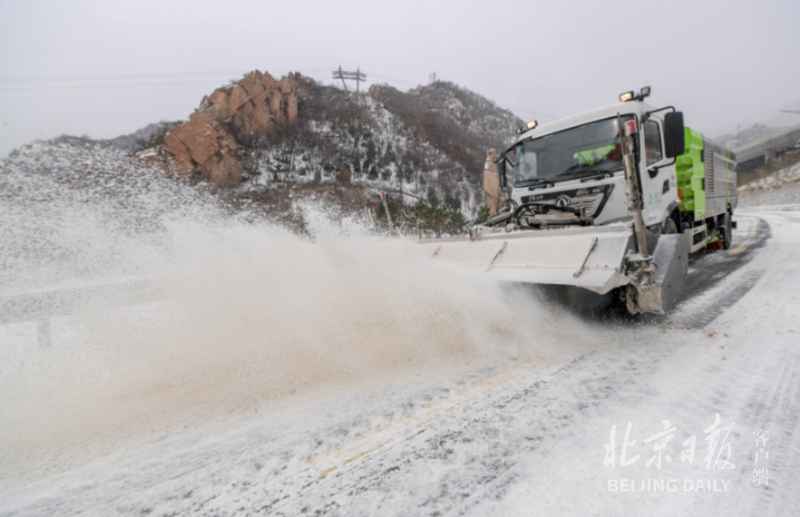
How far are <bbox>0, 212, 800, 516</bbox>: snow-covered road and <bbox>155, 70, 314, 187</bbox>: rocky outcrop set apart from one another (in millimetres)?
39398

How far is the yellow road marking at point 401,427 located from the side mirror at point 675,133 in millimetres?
3767

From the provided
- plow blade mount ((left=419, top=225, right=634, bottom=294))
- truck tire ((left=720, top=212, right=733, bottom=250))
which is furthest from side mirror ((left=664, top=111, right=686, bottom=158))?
truck tire ((left=720, top=212, right=733, bottom=250))

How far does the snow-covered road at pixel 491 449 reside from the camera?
1.72 m

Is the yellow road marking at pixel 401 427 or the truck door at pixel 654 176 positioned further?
the truck door at pixel 654 176

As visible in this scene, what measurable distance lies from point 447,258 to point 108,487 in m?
4.05

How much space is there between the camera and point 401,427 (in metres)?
2.35

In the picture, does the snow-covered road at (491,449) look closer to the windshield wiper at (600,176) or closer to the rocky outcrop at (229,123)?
the windshield wiper at (600,176)

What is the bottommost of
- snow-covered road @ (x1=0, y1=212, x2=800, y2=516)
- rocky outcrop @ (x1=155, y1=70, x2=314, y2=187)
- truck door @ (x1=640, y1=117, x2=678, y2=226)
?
snow-covered road @ (x1=0, y1=212, x2=800, y2=516)

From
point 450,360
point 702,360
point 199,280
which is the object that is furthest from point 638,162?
point 199,280

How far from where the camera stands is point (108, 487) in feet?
6.41

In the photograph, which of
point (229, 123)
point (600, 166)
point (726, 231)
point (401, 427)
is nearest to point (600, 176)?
point (600, 166)

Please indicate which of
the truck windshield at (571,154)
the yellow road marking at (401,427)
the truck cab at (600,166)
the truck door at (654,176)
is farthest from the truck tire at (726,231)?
the yellow road marking at (401,427)

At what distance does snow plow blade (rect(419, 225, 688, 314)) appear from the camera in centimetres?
341

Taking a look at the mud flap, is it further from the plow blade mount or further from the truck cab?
the truck cab
